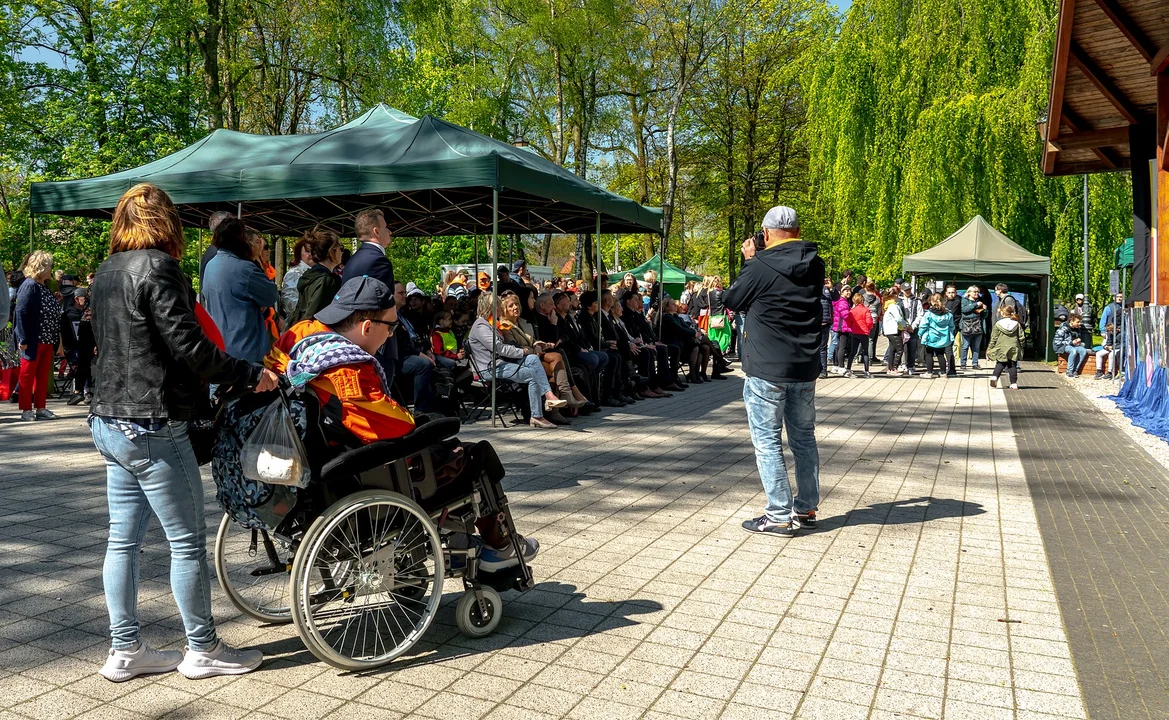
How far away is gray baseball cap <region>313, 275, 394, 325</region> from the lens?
3.81 metres

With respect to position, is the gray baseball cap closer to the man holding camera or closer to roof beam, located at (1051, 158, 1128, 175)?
the man holding camera

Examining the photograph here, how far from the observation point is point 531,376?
1061 cm

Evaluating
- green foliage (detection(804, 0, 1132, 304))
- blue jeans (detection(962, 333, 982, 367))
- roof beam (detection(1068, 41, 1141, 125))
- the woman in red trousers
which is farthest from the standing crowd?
the woman in red trousers

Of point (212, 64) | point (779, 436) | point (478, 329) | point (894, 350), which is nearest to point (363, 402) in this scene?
point (779, 436)

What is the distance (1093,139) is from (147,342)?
16030 millimetres

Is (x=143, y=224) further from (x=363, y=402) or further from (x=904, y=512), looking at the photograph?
(x=904, y=512)

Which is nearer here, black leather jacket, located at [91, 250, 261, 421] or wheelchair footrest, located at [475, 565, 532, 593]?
black leather jacket, located at [91, 250, 261, 421]

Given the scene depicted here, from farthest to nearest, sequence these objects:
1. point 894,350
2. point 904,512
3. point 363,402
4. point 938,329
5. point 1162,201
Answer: point 894,350 < point 938,329 < point 1162,201 < point 904,512 < point 363,402

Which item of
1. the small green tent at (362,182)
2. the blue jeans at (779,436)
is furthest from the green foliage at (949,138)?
the blue jeans at (779,436)

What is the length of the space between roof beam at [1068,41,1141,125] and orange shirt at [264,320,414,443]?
11826 millimetres

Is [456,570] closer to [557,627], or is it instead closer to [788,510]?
[557,627]

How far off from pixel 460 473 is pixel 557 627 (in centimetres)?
85

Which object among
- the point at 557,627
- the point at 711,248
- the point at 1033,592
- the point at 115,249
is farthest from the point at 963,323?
the point at 711,248

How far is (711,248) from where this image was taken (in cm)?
5222
